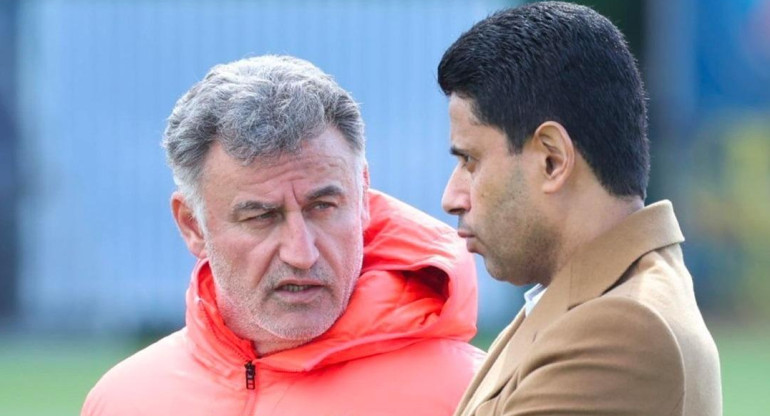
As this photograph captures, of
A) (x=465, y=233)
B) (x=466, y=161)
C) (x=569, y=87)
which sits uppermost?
(x=569, y=87)

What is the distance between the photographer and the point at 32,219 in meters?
10.1

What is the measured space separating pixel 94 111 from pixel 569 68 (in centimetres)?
862

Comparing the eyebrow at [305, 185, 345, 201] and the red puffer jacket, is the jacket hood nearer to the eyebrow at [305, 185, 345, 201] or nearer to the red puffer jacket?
the red puffer jacket

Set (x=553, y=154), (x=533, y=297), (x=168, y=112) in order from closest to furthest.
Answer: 1. (x=553, y=154)
2. (x=533, y=297)
3. (x=168, y=112)

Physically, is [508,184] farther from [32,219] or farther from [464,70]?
[32,219]

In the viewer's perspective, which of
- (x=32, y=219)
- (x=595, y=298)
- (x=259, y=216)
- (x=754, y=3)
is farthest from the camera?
(x=754, y=3)

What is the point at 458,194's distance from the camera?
8.23 ft

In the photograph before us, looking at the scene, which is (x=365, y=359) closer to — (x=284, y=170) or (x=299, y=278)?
(x=299, y=278)

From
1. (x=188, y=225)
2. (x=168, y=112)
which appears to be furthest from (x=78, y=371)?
(x=188, y=225)

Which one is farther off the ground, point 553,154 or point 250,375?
point 553,154

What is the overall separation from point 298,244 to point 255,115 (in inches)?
11.0

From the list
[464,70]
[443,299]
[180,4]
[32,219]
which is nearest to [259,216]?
[443,299]

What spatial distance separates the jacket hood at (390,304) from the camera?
3062 millimetres

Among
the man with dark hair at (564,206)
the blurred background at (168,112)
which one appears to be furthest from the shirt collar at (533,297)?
the blurred background at (168,112)
